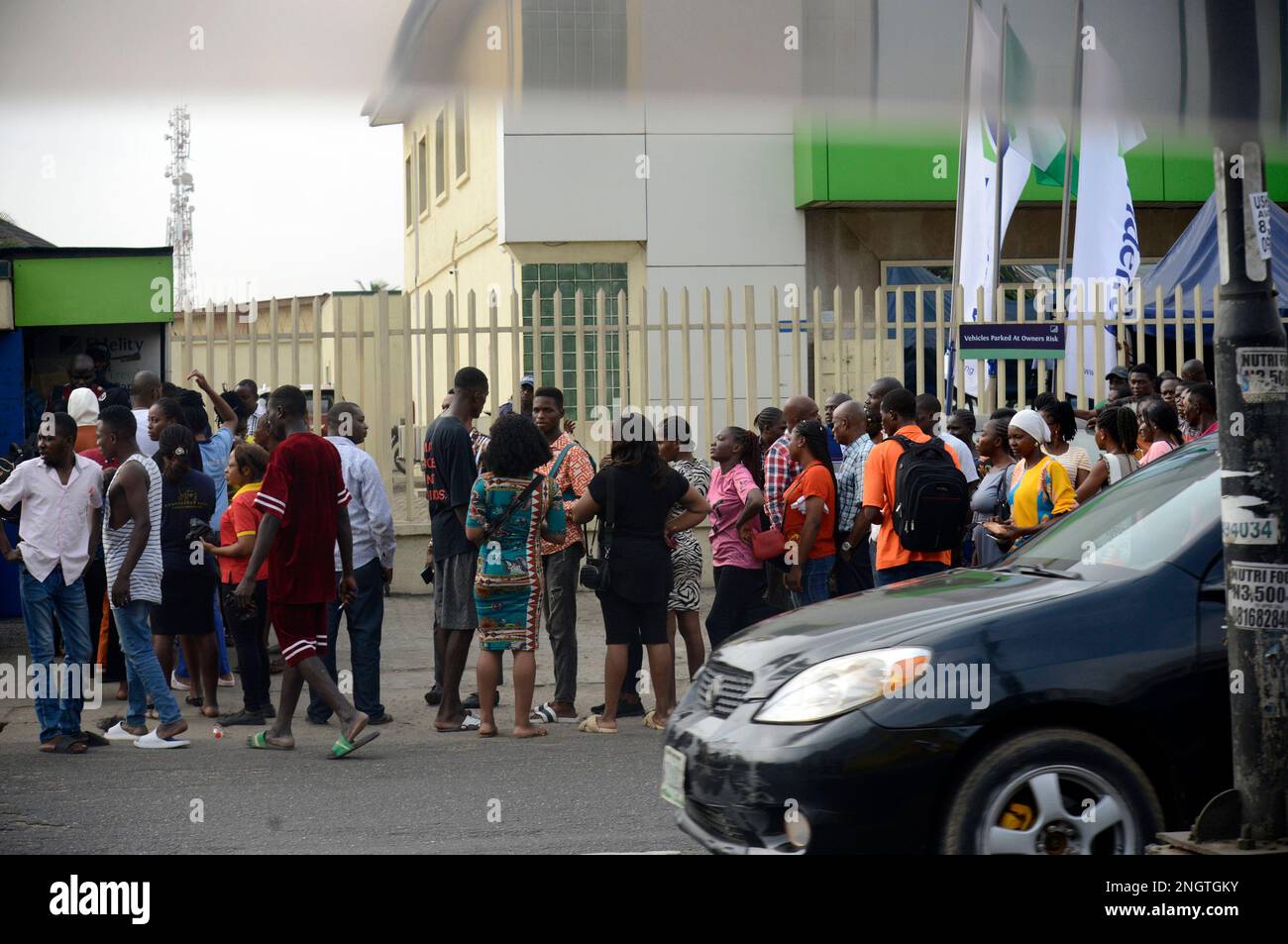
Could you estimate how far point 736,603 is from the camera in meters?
9.19

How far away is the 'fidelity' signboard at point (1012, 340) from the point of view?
12992 mm

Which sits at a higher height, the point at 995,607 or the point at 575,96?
the point at 575,96

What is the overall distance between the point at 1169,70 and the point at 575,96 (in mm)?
1070

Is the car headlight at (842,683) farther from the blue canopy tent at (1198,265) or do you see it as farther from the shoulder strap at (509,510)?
the blue canopy tent at (1198,265)

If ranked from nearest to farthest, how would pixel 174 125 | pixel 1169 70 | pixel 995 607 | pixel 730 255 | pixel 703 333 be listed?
pixel 174 125
pixel 1169 70
pixel 995 607
pixel 703 333
pixel 730 255

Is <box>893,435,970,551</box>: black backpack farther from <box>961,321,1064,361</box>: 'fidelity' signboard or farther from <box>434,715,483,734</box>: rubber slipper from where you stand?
<box>961,321,1064,361</box>: 'fidelity' signboard

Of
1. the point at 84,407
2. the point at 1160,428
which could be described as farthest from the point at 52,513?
the point at 1160,428

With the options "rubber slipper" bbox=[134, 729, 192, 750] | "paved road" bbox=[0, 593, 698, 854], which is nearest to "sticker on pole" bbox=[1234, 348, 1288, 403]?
"paved road" bbox=[0, 593, 698, 854]

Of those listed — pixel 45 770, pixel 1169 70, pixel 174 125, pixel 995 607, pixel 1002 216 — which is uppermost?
pixel 1002 216

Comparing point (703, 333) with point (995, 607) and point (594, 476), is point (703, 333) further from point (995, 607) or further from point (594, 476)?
point (995, 607)

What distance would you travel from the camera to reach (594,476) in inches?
345

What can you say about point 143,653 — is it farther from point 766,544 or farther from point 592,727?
point 766,544

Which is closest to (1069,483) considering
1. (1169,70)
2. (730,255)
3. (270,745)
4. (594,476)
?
(594,476)
